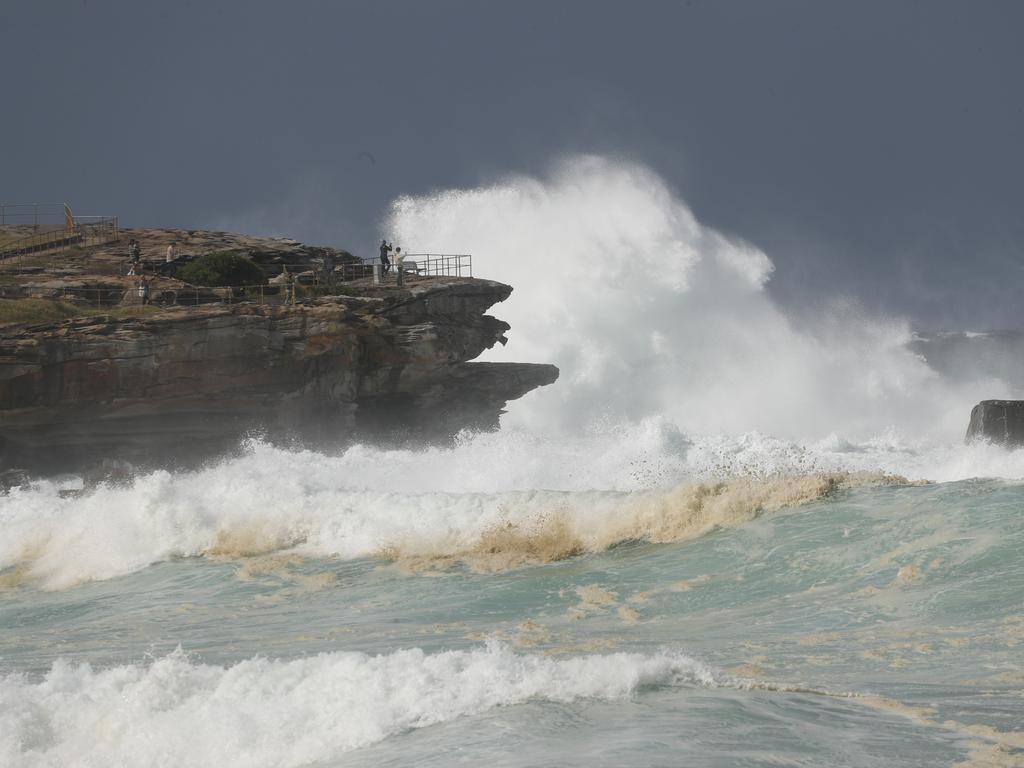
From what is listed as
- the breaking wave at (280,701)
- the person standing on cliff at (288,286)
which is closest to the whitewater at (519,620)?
the breaking wave at (280,701)

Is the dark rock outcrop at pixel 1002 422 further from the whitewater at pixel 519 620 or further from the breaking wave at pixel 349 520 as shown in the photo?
the breaking wave at pixel 349 520

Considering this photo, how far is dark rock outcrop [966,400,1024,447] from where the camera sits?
25891 mm

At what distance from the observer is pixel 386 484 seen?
29453 millimetres

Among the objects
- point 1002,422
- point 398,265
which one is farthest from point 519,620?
point 398,265

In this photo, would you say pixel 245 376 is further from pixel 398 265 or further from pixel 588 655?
pixel 588 655

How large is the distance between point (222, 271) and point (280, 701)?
3016 centimetres

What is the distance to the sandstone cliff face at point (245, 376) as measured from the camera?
30016mm

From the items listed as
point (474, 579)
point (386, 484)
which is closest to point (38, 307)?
point (386, 484)

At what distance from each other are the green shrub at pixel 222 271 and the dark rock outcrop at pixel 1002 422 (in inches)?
886

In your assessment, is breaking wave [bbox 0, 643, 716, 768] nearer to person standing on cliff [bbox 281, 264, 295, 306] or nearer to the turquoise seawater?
the turquoise seawater

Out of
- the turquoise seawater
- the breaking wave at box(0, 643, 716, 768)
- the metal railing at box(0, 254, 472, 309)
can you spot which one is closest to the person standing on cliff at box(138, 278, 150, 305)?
Result: the metal railing at box(0, 254, 472, 309)

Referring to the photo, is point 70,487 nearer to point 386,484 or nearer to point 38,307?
point 38,307

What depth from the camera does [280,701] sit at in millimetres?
8852

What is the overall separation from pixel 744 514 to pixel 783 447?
73.4ft
